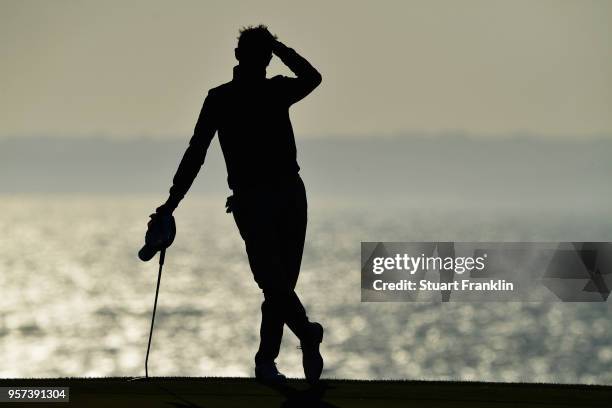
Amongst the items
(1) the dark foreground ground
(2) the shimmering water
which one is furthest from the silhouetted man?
(2) the shimmering water

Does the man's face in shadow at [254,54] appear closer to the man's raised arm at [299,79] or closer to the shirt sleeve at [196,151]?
the man's raised arm at [299,79]

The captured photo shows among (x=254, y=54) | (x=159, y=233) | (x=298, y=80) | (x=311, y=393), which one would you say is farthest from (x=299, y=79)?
(x=311, y=393)

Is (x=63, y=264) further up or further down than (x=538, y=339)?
further up

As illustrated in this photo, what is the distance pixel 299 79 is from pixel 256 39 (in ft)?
1.27

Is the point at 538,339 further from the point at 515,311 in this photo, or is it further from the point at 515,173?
the point at 515,173

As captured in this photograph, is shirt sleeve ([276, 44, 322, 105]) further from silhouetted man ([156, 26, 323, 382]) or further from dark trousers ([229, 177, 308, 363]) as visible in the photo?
dark trousers ([229, 177, 308, 363])

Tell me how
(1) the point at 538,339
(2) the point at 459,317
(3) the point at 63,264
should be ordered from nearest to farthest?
(1) the point at 538,339
(2) the point at 459,317
(3) the point at 63,264

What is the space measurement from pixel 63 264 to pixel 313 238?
143 feet

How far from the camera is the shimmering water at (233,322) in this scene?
5734 cm

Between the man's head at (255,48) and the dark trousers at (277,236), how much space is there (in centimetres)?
79

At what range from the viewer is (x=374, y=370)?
5594 centimetres

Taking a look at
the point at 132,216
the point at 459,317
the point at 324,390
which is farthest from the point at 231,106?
the point at 132,216

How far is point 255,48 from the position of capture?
9.72 meters

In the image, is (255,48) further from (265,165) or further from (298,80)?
(265,165)
